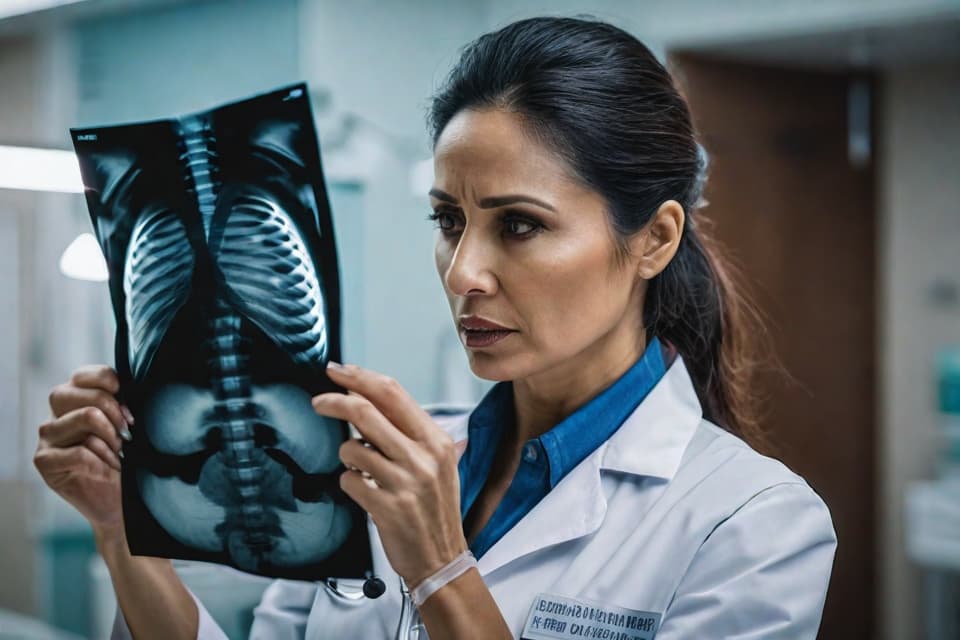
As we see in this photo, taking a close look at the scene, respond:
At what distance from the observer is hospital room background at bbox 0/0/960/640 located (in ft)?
6.00

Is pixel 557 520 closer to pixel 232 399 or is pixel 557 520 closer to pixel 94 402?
pixel 232 399

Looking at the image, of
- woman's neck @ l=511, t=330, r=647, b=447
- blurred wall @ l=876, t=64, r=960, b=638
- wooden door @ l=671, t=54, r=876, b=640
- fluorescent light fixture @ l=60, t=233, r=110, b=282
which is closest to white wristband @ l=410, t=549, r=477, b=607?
woman's neck @ l=511, t=330, r=647, b=447

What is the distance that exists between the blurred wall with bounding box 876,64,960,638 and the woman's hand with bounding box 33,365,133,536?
2.31 m

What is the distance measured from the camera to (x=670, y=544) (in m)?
0.78

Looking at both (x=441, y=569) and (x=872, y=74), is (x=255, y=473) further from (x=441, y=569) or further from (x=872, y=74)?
(x=872, y=74)

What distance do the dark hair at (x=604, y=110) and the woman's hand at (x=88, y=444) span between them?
359mm

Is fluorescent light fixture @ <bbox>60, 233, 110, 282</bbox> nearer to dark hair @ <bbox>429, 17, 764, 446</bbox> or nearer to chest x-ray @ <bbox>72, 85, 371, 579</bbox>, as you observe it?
chest x-ray @ <bbox>72, 85, 371, 579</bbox>

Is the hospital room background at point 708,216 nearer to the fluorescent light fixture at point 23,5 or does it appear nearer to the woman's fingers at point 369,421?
the fluorescent light fixture at point 23,5

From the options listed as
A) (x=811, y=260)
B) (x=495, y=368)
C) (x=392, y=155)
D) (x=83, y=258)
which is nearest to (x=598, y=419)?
(x=495, y=368)

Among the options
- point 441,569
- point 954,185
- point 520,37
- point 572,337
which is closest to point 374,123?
point 520,37

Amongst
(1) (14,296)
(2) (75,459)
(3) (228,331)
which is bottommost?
(1) (14,296)

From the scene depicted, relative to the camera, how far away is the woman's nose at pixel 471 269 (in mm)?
769

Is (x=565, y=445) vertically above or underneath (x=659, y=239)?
underneath

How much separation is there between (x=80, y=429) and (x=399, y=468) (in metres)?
0.31
